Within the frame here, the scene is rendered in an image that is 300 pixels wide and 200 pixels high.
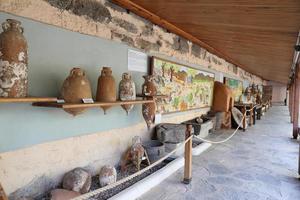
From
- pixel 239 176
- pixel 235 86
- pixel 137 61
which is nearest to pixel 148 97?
pixel 137 61

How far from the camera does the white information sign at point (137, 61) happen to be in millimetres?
2777

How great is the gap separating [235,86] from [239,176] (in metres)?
5.63

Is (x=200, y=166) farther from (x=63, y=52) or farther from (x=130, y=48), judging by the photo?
(x=63, y=52)

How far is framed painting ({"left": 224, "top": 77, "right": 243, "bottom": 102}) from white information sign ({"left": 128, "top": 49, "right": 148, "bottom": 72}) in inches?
175

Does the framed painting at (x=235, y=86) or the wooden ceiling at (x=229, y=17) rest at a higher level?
the wooden ceiling at (x=229, y=17)

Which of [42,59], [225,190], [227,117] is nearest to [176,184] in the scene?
[225,190]

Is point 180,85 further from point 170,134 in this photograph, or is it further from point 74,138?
point 74,138

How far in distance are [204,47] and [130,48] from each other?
268 cm

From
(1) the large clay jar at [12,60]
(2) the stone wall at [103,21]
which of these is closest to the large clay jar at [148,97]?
(2) the stone wall at [103,21]

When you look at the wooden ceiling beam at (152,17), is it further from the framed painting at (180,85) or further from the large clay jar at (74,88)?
the large clay jar at (74,88)

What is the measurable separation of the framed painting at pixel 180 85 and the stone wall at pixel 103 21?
8.5 inches

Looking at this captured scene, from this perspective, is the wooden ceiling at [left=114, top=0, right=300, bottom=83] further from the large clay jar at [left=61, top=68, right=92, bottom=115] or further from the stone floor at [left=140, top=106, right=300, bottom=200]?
the stone floor at [left=140, top=106, right=300, bottom=200]

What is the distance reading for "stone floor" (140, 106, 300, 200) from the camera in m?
2.42

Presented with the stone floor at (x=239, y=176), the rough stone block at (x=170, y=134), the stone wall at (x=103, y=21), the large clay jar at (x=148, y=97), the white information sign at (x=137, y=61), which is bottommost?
the stone floor at (x=239, y=176)
